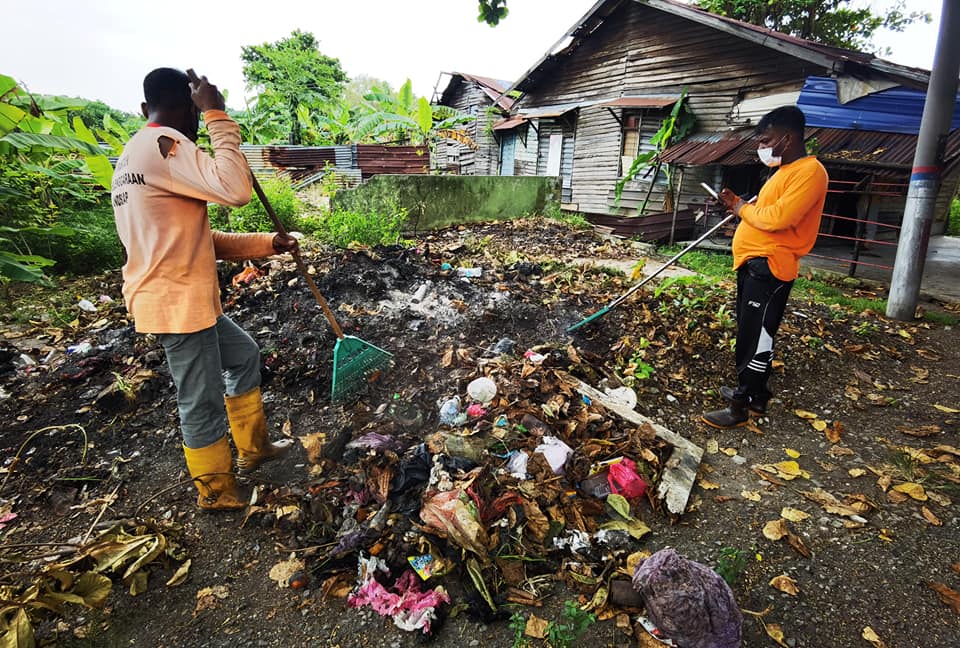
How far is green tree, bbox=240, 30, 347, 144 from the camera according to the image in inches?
669

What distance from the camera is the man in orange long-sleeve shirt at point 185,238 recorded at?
6.02 feet

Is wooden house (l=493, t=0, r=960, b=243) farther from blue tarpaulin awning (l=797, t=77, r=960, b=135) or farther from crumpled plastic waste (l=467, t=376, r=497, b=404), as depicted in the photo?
crumpled plastic waste (l=467, t=376, r=497, b=404)

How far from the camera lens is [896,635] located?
165 cm

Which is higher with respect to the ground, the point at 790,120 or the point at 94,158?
the point at 790,120

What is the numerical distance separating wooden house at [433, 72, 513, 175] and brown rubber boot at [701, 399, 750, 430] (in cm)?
1572

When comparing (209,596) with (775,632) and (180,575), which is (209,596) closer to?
(180,575)

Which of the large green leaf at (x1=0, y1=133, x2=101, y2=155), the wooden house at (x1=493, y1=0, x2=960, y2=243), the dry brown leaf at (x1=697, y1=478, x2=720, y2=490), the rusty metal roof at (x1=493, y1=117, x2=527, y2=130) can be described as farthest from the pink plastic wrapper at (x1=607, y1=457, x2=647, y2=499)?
the rusty metal roof at (x1=493, y1=117, x2=527, y2=130)

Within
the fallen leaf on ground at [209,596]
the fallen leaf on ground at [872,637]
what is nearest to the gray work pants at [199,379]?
the fallen leaf on ground at [209,596]

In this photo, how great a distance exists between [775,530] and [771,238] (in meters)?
1.62

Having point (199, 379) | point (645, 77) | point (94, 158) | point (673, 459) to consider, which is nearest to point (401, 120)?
point (645, 77)

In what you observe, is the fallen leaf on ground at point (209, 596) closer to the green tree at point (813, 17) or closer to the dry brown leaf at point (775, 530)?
the dry brown leaf at point (775, 530)

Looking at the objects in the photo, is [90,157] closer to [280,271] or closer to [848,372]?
[280,271]

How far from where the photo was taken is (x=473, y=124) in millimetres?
19391

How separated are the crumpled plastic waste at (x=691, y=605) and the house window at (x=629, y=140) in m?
11.4
